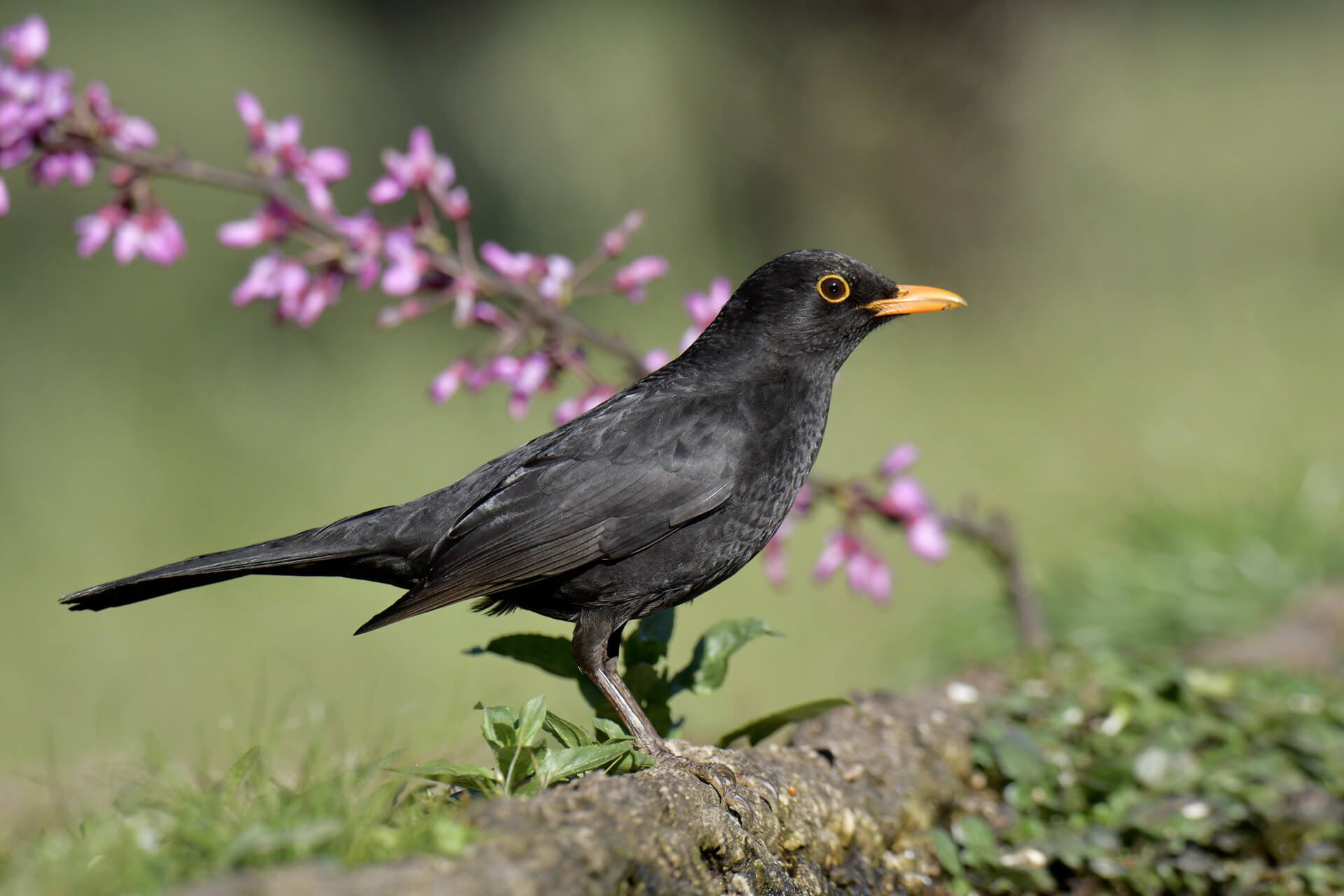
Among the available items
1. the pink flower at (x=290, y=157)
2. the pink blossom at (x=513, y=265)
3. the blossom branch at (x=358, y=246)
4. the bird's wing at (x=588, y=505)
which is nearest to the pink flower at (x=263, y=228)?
the blossom branch at (x=358, y=246)

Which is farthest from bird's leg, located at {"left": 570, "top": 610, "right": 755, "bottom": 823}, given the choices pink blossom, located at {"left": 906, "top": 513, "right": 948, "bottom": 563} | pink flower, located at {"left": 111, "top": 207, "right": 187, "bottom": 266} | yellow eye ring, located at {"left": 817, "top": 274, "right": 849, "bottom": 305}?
pink flower, located at {"left": 111, "top": 207, "right": 187, "bottom": 266}

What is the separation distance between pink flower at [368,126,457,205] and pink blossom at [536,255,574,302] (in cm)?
38

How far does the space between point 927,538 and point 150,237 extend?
2.45 m

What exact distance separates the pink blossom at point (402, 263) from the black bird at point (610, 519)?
60cm

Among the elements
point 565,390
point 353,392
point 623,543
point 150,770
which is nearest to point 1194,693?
point 623,543

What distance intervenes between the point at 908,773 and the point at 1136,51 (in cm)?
1070

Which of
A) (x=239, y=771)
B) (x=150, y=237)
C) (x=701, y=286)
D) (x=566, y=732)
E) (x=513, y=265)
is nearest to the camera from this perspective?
(x=239, y=771)

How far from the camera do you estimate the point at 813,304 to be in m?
3.26

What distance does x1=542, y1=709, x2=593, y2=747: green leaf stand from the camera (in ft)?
Answer: 8.13

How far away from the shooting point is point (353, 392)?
8.58 meters

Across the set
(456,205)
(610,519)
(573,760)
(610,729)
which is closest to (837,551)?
(610,519)

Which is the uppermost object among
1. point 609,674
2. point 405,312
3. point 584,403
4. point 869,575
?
point 405,312

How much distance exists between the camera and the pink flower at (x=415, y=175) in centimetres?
344

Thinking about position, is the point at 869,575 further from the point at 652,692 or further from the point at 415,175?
the point at 415,175
